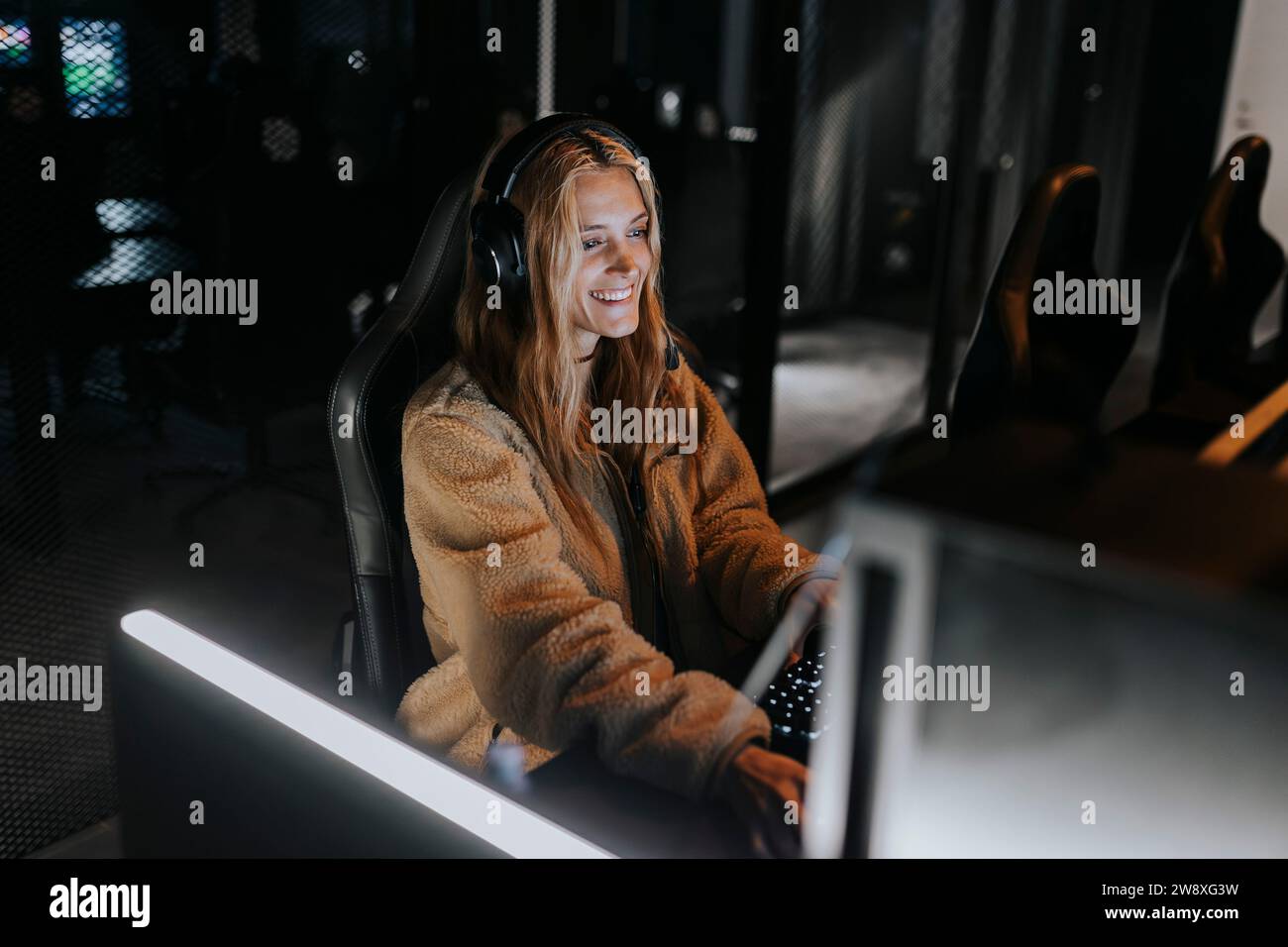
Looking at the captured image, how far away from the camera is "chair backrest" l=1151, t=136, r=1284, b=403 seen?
238 centimetres

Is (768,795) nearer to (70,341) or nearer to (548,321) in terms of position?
(548,321)

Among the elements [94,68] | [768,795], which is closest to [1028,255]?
[768,795]

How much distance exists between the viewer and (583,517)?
4.03ft

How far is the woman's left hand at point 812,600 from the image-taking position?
118 centimetres

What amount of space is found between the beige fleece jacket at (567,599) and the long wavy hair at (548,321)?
25 millimetres

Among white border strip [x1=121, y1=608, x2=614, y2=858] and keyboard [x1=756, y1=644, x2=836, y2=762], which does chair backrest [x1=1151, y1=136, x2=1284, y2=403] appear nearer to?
keyboard [x1=756, y1=644, x2=836, y2=762]

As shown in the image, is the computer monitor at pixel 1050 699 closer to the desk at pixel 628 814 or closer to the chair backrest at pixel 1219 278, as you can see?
the desk at pixel 628 814

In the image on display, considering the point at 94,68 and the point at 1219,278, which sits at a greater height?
the point at 94,68

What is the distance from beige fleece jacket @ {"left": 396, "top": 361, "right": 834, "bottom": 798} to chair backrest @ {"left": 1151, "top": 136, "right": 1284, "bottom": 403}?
5.03 ft

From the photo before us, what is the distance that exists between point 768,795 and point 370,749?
35 cm

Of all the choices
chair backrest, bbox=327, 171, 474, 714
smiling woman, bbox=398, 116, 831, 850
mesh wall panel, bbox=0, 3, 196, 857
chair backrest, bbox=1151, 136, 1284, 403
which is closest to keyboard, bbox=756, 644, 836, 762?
smiling woman, bbox=398, 116, 831, 850

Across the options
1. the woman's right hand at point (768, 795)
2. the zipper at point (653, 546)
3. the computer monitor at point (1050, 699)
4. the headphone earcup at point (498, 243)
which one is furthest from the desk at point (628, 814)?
the headphone earcup at point (498, 243)
